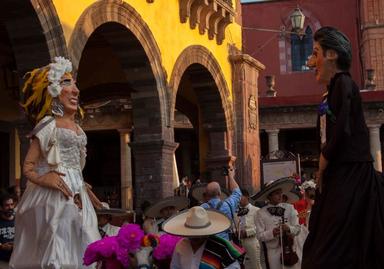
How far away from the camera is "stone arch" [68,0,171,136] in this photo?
10695 mm

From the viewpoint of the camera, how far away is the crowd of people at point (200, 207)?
409cm

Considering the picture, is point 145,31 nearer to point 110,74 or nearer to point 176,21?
point 176,21

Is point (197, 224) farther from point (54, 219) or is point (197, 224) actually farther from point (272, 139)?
point (272, 139)

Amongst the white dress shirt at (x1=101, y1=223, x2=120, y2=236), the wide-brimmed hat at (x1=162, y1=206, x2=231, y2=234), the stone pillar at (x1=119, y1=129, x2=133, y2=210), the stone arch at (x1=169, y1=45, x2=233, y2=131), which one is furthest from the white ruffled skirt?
the stone pillar at (x1=119, y1=129, x2=133, y2=210)

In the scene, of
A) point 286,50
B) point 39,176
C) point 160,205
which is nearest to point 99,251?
point 39,176

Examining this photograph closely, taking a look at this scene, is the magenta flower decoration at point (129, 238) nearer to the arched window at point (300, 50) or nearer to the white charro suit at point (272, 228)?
the white charro suit at point (272, 228)

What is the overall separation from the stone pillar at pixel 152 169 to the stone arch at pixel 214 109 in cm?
368

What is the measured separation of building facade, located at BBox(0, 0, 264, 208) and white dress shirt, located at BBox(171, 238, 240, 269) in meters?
5.26

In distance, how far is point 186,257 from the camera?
5027 millimetres

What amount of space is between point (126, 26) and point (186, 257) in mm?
7979

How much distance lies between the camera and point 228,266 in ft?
16.4

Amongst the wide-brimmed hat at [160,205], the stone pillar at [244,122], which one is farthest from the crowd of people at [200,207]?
the stone pillar at [244,122]

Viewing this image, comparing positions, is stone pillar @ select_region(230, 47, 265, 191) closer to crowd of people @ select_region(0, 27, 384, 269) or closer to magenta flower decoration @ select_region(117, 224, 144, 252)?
crowd of people @ select_region(0, 27, 384, 269)

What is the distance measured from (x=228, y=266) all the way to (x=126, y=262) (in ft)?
2.57
